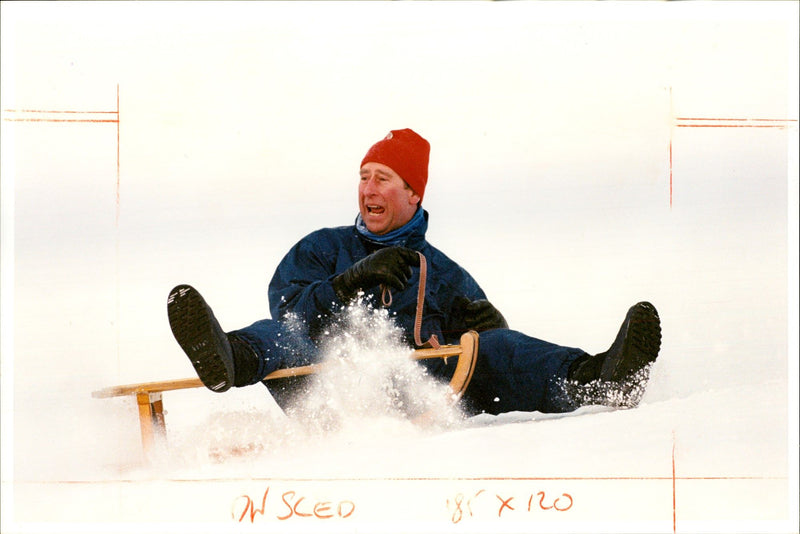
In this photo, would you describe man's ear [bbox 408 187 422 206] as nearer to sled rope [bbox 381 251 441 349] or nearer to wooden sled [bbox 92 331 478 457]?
sled rope [bbox 381 251 441 349]

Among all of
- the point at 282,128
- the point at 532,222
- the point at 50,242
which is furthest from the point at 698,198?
the point at 50,242

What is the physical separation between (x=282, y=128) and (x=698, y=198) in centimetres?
79

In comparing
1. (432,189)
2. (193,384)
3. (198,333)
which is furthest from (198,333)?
(432,189)

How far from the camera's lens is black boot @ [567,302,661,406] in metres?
1.49

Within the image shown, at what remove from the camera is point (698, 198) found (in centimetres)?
163

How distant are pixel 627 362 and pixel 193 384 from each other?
0.77 metres

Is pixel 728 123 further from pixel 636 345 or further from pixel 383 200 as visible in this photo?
pixel 383 200

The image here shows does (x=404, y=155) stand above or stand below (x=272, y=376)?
above

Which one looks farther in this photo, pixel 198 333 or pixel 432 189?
pixel 432 189

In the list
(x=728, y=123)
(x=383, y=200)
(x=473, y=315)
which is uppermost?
(x=728, y=123)

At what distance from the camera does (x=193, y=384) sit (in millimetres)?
1550

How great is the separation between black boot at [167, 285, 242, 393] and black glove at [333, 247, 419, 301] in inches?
8.8

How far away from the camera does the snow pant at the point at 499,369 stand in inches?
60.6

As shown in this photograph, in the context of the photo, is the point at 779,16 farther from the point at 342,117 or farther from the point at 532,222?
the point at 342,117
